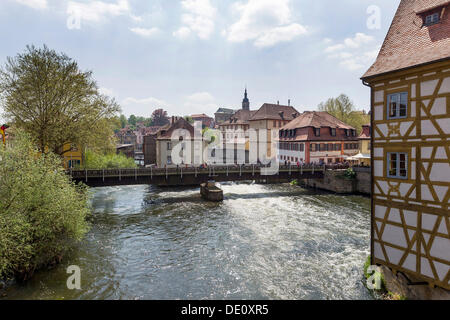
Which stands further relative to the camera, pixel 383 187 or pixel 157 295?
pixel 157 295

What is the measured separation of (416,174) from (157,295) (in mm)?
11447

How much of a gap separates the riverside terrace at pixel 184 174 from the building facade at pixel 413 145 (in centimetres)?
2477

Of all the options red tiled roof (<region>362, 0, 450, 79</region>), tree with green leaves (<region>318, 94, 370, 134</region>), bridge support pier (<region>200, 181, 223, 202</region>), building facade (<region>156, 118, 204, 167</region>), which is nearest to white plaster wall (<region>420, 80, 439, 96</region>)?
red tiled roof (<region>362, 0, 450, 79</region>)

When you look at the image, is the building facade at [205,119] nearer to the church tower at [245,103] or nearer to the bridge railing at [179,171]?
the church tower at [245,103]

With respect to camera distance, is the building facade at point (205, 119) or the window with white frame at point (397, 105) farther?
the building facade at point (205, 119)

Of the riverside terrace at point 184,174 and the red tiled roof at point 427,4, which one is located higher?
the red tiled roof at point 427,4

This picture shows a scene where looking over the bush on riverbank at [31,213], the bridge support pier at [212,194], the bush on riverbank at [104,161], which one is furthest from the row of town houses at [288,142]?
the bush on riverbank at [31,213]

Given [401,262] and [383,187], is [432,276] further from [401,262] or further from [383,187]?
[383,187]

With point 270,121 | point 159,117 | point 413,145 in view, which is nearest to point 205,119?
point 159,117

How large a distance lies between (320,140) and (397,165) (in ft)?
116

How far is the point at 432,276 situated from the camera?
9930 millimetres

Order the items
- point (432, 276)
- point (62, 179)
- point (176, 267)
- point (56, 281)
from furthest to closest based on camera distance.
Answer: point (62, 179) < point (176, 267) < point (56, 281) < point (432, 276)

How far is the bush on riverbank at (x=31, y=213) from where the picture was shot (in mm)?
12406

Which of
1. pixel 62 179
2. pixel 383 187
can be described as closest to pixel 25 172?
pixel 62 179
